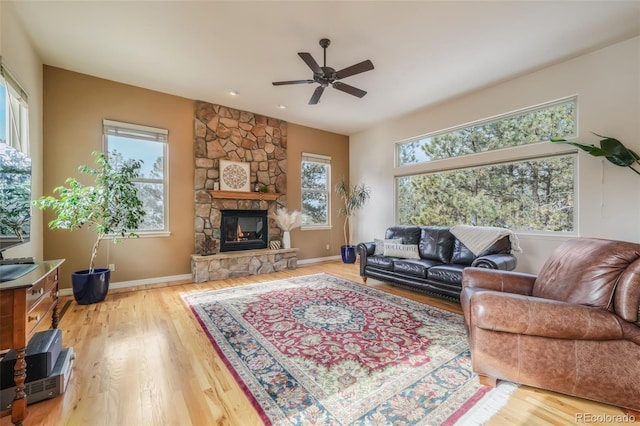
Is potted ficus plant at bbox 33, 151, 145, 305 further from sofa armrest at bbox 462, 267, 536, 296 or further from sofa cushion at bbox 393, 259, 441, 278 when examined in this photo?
sofa armrest at bbox 462, 267, 536, 296

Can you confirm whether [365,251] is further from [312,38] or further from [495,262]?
[312,38]

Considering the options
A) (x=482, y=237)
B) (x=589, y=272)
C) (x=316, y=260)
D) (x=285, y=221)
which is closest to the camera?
(x=589, y=272)

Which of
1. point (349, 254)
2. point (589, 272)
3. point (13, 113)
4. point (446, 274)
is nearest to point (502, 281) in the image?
point (589, 272)

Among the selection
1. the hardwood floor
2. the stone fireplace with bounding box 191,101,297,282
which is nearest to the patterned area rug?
the hardwood floor

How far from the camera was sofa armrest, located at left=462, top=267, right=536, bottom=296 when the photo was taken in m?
2.18

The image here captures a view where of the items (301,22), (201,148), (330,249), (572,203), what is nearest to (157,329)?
(201,148)

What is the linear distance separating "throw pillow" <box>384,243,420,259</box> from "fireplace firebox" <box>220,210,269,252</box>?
8.16ft

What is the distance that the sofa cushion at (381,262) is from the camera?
3.82 meters

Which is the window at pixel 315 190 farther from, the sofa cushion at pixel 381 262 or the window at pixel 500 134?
the sofa cushion at pixel 381 262

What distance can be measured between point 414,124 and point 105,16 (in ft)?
15.4

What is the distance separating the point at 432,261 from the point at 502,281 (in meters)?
1.49

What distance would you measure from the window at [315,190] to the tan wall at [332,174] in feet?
0.41

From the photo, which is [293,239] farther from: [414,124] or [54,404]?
[54,404]

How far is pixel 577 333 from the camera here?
1510 millimetres
